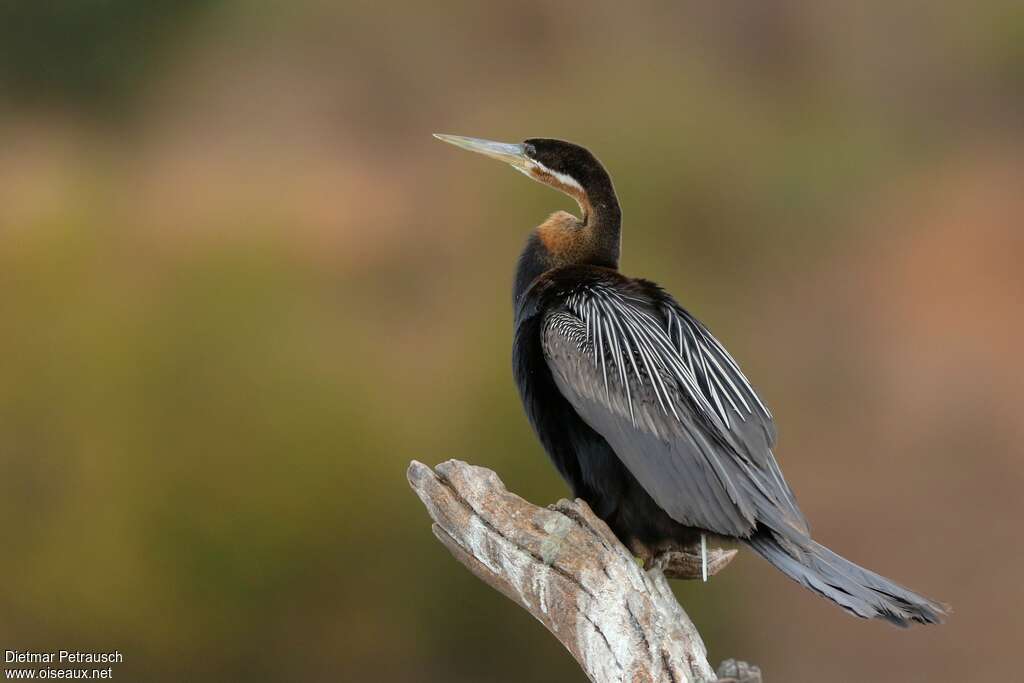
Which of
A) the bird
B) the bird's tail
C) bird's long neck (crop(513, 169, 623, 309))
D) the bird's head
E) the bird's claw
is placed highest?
the bird's head

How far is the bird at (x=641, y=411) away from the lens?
6.40 ft

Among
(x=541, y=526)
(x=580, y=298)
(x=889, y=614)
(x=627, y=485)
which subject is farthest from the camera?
(x=580, y=298)

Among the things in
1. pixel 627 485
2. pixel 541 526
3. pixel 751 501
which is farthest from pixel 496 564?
pixel 751 501

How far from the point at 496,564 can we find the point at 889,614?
70cm

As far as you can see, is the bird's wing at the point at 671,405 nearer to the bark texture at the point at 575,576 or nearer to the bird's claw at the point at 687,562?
the bark texture at the point at 575,576

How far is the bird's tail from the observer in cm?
177

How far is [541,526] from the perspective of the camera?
204 centimetres

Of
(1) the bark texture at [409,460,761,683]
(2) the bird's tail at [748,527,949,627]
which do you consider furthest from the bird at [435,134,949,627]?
(1) the bark texture at [409,460,761,683]

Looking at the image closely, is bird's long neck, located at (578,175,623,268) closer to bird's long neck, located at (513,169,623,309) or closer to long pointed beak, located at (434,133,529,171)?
bird's long neck, located at (513,169,623,309)

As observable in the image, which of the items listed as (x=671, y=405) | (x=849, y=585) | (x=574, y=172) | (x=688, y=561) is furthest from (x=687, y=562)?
(x=574, y=172)

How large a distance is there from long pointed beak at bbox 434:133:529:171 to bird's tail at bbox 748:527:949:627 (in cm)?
109

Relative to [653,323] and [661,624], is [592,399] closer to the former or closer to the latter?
[653,323]

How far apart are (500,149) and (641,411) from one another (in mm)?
828

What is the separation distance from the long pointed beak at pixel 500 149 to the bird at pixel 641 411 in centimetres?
2
